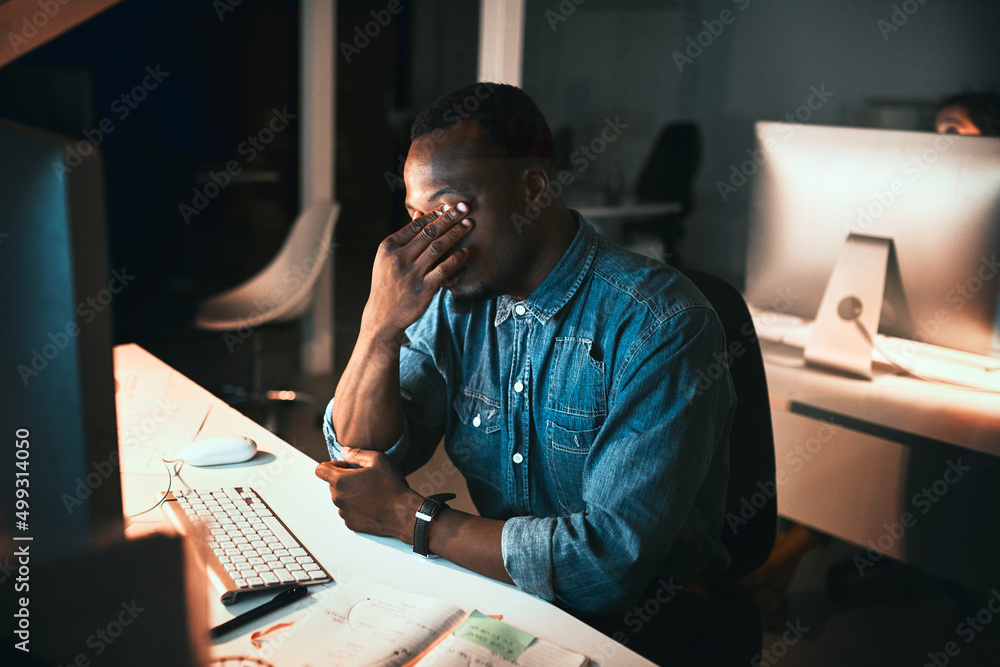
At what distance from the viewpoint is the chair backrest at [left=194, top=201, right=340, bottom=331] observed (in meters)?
3.39

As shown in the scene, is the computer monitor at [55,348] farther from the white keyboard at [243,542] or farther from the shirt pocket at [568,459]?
the shirt pocket at [568,459]

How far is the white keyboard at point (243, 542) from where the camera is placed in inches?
38.2

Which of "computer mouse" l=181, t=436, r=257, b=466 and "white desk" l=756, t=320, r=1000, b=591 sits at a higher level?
"computer mouse" l=181, t=436, r=257, b=466

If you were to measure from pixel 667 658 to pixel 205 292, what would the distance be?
415 cm

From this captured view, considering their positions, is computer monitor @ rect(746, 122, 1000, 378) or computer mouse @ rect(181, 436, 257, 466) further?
computer monitor @ rect(746, 122, 1000, 378)

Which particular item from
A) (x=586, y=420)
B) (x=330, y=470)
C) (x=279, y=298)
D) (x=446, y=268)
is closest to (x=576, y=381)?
(x=586, y=420)

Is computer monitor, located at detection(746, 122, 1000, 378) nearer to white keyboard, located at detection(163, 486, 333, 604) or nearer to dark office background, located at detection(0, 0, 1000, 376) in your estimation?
dark office background, located at detection(0, 0, 1000, 376)

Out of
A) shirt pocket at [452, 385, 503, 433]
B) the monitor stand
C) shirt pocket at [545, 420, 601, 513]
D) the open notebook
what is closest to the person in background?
the monitor stand

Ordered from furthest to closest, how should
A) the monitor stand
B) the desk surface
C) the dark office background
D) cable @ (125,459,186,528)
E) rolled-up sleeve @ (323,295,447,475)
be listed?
the dark office background
the desk surface
the monitor stand
rolled-up sleeve @ (323,295,447,475)
cable @ (125,459,186,528)

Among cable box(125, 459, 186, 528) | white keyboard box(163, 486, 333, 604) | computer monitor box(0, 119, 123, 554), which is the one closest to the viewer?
computer monitor box(0, 119, 123, 554)

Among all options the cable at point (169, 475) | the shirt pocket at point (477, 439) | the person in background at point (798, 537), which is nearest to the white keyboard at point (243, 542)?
the cable at point (169, 475)

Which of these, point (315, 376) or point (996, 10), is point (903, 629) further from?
point (315, 376)

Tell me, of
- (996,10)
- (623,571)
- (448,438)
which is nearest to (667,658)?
(623,571)

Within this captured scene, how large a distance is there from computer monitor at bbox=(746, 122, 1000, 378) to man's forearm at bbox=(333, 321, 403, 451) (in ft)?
3.60
